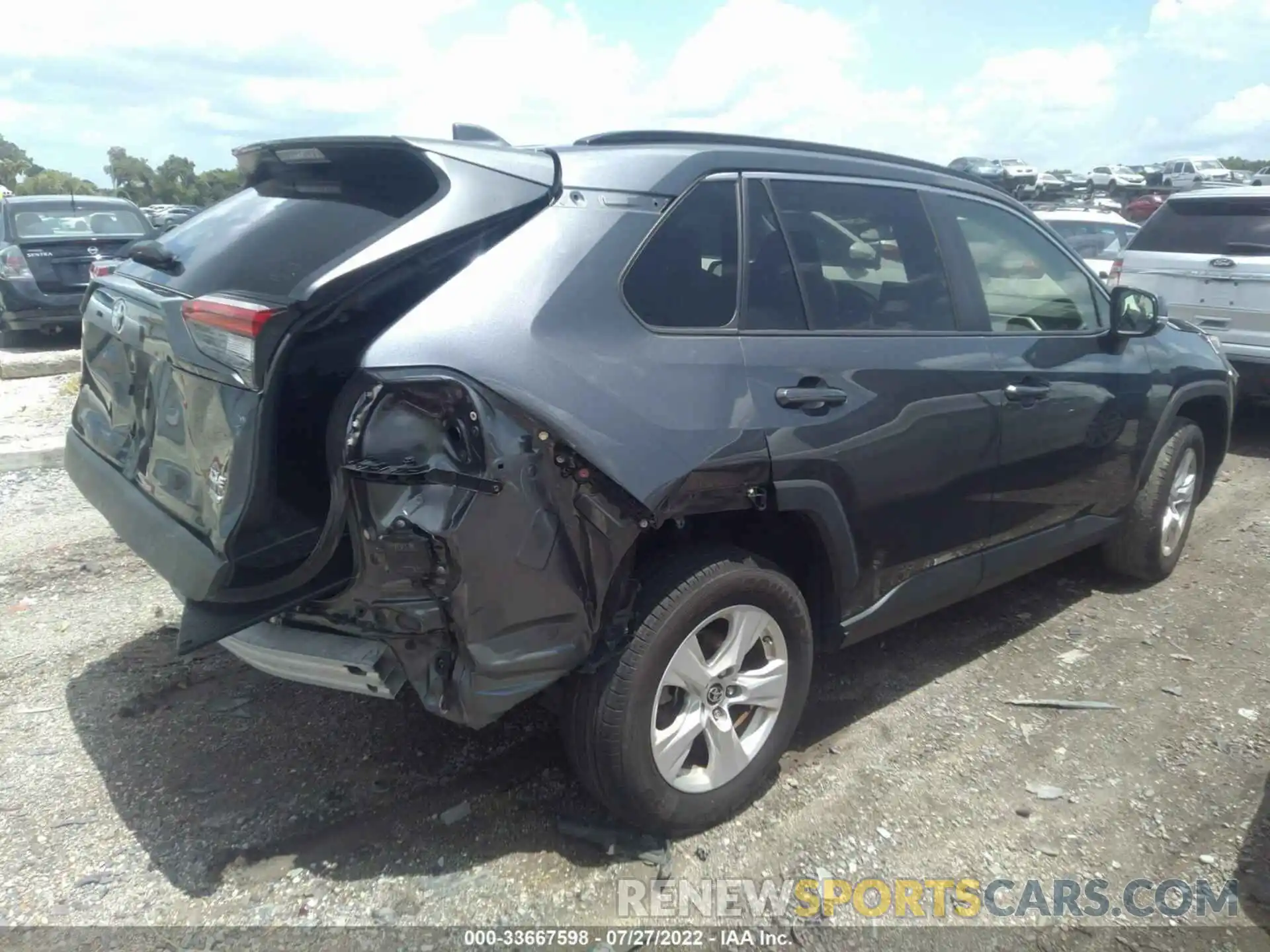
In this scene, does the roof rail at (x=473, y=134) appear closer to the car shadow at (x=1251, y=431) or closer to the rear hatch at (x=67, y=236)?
the car shadow at (x=1251, y=431)

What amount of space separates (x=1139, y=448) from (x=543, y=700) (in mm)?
3167

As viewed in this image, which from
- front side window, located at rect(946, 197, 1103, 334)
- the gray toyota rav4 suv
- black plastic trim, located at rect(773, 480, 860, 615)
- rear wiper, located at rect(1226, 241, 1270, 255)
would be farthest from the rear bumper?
rear wiper, located at rect(1226, 241, 1270, 255)

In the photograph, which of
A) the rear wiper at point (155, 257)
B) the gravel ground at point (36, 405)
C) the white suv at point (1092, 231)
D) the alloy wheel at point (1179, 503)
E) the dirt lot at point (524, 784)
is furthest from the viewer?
the white suv at point (1092, 231)

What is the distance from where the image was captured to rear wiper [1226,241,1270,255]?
23.7 ft

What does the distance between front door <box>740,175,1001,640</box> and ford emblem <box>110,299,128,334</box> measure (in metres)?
1.95

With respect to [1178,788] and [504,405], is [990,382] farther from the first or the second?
[504,405]

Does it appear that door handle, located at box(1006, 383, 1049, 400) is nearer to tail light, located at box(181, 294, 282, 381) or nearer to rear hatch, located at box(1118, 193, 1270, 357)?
tail light, located at box(181, 294, 282, 381)

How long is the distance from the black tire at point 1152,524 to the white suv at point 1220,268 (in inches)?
115

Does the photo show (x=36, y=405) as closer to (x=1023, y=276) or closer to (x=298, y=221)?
(x=298, y=221)

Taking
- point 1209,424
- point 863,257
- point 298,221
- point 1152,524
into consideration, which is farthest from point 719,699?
point 1209,424

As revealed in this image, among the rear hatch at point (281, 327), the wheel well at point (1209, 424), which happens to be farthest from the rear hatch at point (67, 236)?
the wheel well at point (1209, 424)

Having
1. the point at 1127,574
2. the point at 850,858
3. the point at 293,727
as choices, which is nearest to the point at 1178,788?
the point at 850,858

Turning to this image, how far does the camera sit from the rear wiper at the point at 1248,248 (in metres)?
7.24

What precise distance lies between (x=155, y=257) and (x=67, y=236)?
31.8 ft
